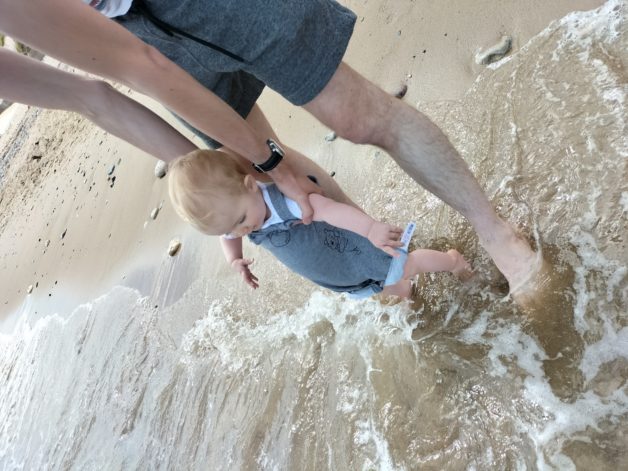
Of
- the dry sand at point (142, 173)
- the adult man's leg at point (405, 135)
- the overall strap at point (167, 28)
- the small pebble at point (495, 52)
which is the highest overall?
the small pebble at point (495, 52)

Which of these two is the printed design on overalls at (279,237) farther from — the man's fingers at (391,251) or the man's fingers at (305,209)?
the man's fingers at (391,251)

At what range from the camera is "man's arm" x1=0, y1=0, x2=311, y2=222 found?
3.67ft

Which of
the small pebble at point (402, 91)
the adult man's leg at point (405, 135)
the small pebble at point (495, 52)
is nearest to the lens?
the adult man's leg at point (405, 135)

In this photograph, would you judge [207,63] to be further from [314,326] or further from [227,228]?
[314,326]

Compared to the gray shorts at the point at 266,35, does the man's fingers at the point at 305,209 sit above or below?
below

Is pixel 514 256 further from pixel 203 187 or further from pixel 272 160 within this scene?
pixel 203 187

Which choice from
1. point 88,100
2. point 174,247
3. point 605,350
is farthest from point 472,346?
point 174,247

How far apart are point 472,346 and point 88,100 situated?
1747 mm

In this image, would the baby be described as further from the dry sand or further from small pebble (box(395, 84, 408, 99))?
small pebble (box(395, 84, 408, 99))

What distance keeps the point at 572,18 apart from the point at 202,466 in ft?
9.34

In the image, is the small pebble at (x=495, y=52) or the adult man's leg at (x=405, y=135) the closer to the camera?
the adult man's leg at (x=405, y=135)

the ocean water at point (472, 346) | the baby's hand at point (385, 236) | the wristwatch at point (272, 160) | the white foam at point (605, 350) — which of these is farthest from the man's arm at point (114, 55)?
the white foam at point (605, 350)

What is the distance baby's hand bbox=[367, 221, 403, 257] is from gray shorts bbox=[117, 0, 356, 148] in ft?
1.50

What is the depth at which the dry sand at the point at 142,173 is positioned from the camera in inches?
102
